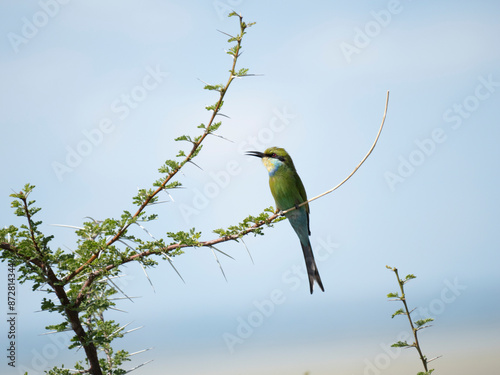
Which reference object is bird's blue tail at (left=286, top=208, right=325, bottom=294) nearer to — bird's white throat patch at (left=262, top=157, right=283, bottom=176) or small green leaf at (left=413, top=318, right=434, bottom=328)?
bird's white throat patch at (left=262, top=157, right=283, bottom=176)

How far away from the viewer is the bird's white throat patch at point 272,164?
6.49 meters

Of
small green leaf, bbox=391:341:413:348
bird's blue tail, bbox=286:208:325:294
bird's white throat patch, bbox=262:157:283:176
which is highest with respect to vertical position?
bird's white throat patch, bbox=262:157:283:176

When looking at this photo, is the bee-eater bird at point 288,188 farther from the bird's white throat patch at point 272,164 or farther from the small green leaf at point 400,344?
the small green leaf at point 400,344

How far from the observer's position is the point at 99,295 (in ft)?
13.4

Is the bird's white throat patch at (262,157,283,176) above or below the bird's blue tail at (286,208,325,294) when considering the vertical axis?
above

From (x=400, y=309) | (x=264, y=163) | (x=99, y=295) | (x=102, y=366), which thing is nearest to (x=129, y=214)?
(x=99, y=295)

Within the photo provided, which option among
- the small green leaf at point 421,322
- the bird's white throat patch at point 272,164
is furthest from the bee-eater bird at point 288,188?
the small green leaf at point 421,322

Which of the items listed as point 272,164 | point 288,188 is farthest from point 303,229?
point 272,164

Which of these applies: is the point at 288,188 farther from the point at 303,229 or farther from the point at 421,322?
the point at 421,322

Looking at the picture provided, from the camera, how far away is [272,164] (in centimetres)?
652

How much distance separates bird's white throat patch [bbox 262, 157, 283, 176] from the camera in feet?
21.3

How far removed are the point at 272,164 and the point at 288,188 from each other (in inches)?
15.4

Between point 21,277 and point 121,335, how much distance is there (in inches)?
38.8

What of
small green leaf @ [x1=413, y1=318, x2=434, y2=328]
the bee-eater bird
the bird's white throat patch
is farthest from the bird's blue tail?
small green leaf @ [x1=413, y1=318, x2=434, y2=328]
